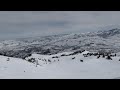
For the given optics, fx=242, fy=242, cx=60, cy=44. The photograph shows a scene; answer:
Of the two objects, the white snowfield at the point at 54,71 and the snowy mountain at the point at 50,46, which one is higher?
the snowy mountain at the point at 50,46

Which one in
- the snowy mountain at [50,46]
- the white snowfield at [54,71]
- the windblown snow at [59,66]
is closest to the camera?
the white snowfield at [54,71]

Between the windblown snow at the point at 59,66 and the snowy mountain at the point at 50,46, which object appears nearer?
the windblown snow at the point at 59,66

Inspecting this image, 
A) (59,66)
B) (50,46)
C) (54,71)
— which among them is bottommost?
(54,71)

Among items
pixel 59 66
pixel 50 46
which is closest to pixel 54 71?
pixel 59 66

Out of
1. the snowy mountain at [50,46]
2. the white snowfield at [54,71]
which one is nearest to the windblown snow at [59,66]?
the white snowfield at [54,71]

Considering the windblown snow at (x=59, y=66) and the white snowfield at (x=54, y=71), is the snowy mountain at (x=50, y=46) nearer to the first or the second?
the windblown snow at (x=59, y=66)

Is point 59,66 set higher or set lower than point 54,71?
higher

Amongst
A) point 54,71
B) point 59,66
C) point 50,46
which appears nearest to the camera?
point 54,71

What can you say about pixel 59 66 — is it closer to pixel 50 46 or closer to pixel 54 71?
pixel 54 71

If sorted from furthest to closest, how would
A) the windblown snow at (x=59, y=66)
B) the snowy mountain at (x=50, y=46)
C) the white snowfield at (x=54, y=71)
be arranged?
the snowy mountain at (x=50, y=46) → the windblown snow at (x=59, y=66) → the white snowfield at (x=54, y=71)

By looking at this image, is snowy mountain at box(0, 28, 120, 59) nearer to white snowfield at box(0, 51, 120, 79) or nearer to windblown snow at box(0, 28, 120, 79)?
windblown snow at box(0, 28, 120, 79)
